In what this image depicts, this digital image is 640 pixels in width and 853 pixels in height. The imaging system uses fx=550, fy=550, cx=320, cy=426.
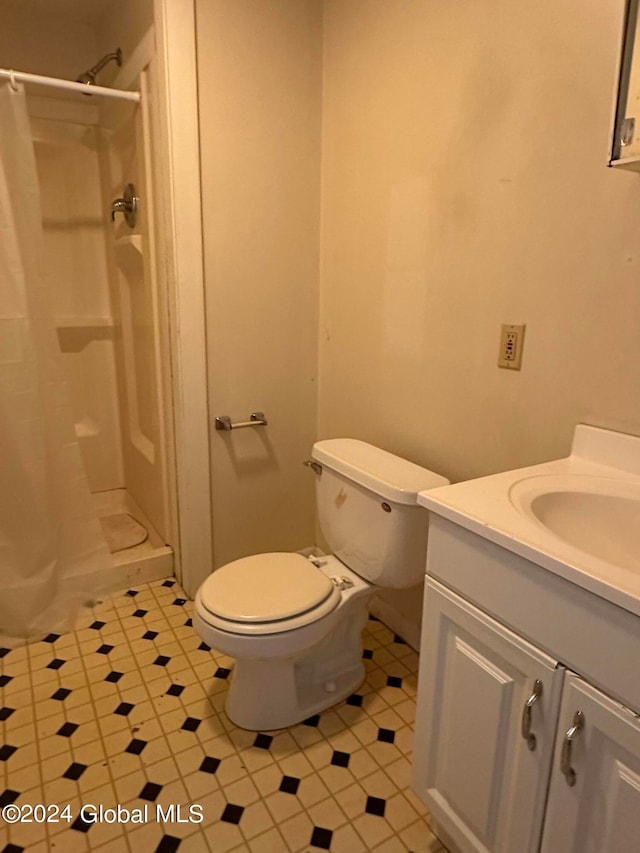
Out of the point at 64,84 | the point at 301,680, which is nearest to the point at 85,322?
the point at 64,84

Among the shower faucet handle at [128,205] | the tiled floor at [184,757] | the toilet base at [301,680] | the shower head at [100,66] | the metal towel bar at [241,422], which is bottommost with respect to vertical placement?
the tiled floor at [184,757]

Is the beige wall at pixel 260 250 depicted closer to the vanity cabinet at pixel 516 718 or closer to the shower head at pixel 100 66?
the shower head at pixel 100 66

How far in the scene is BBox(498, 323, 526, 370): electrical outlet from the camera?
1.37m

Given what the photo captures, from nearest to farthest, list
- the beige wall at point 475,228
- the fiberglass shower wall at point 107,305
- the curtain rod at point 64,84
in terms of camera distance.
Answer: the beige wall at point 475,228 < the curtain rod at point 64,84 < the fiberglass shower wall at point 107,305

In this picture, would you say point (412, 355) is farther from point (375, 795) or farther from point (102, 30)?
point (102, 30)

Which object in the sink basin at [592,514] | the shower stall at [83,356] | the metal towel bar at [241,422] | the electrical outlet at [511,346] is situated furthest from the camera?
the metal towel bar at [241,422]

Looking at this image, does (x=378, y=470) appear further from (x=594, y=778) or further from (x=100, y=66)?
(x=100, y=66)

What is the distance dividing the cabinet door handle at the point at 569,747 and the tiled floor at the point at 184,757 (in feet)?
1.92

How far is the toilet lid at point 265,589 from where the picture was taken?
1396 mm

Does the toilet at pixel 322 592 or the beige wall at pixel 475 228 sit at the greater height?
the beige wall at pixel 475 228

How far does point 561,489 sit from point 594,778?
1.60 feet

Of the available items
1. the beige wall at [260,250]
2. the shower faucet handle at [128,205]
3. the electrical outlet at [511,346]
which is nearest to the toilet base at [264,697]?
the beige wall at [260,250]

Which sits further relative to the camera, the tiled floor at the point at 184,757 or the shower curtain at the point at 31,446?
the shower curtain at the point at 31,446

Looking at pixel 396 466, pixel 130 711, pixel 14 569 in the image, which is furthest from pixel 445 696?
pixel 14 569
